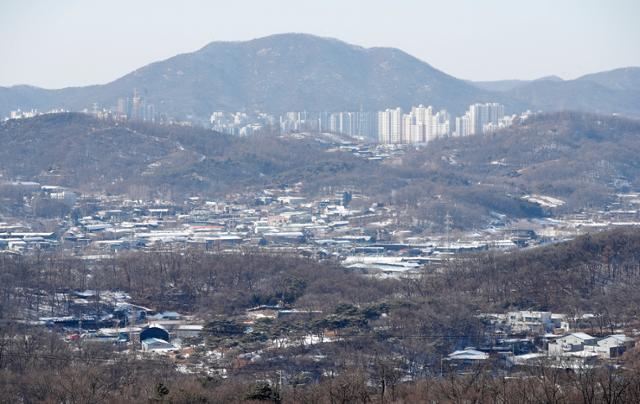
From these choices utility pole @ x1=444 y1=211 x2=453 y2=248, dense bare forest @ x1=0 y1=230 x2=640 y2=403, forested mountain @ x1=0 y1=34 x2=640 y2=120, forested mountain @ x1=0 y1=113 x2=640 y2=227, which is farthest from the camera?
forested mountain @ x1=0 y1=34 x2=640 y2=120

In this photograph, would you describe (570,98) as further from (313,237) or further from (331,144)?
(313,237)

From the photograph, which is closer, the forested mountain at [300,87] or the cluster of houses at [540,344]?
the cluster of houses at [540,344]

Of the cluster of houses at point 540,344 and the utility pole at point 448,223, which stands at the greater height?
the cluster of houses at point 540,344

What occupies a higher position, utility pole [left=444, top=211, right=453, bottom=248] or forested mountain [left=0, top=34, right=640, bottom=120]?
forested mountain [left=0, top=34, right=640, bottom=120]

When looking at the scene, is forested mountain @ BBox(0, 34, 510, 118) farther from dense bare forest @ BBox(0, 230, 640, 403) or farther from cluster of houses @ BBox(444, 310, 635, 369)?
cluster of houses @ BBox(444, 310, 635, 369)

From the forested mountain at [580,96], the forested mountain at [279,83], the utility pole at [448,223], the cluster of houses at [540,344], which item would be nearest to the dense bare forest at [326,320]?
the cluster of houses at [540,344]

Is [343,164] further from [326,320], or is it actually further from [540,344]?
[540,344]

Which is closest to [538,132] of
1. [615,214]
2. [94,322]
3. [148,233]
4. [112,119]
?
[615,214]

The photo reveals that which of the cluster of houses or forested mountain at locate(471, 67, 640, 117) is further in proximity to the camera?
forested mountain at locate(471, 67, 640, 117)

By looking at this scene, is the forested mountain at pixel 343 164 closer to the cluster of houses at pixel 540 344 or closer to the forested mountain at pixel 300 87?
the cluster of houses at pixel 540 344

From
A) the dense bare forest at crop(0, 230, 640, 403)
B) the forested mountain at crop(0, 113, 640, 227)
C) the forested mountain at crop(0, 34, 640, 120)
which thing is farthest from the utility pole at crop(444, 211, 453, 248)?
the forested mountain at crop(0, 34, 640, 120)
